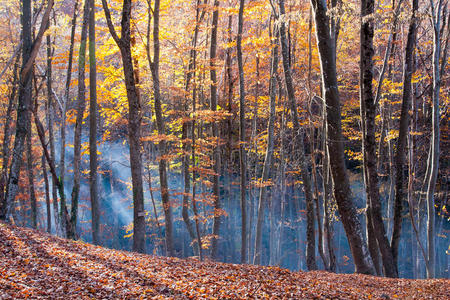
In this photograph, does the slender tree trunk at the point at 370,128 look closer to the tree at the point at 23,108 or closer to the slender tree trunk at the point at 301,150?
the slender tree trunk at the point at 301,150

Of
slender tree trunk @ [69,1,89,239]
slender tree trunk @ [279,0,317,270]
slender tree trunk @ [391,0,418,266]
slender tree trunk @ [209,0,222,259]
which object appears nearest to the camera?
slender tree trunk @ [391,0,418,266]

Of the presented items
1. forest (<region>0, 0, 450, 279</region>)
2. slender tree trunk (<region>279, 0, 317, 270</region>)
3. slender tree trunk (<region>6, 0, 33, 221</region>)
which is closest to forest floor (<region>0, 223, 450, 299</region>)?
forest (<region>0, 0, 450, 279</region>)

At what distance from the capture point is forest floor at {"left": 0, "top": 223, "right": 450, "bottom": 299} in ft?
13.0

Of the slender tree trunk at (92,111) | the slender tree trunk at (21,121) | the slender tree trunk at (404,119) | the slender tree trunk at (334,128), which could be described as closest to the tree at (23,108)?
the slender tree trunk at (21,121)

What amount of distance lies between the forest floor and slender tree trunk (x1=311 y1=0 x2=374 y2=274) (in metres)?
1.02

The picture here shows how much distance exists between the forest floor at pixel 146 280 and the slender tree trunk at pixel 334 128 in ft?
3.33

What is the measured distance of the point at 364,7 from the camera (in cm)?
713

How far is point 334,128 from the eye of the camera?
6.36 metres

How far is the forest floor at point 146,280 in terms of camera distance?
3960mm

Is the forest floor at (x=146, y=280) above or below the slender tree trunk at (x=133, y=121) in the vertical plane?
below

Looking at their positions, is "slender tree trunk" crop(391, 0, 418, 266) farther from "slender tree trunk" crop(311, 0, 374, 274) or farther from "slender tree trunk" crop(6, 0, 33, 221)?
"slender tree trunk" crop(6, 0, 33, 221)

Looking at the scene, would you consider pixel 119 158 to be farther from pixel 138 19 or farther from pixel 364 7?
pixel 364 7

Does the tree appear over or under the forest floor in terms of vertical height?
over

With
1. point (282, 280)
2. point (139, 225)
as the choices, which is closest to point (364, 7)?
point (282, 280)
